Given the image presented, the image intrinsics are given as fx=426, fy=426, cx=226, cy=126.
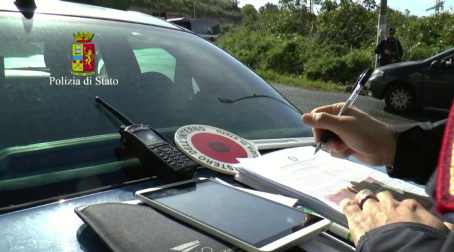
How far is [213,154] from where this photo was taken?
1305 millimetres

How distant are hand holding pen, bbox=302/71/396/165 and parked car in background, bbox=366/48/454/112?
6.90 m

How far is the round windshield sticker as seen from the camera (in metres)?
1.25

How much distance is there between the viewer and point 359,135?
1.25 m

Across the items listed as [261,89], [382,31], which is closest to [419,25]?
[382,31]

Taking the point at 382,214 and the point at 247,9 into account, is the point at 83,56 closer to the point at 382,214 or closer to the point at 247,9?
the point at 382,214

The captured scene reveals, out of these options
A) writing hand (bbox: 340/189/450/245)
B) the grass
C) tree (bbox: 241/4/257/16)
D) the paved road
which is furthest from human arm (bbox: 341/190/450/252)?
tree (bbox: 241/4/257/16)

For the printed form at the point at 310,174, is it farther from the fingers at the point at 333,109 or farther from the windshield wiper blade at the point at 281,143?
the fingers at the point at 333,109

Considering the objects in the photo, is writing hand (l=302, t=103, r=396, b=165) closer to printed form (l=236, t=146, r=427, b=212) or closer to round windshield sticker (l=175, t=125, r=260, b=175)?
printed form (l=236, t=146, r=427, b=212)

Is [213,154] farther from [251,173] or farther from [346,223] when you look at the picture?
[346,223]

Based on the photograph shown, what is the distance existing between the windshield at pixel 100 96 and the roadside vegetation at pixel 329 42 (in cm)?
1015

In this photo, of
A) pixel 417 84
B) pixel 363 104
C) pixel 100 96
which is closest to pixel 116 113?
pixel 100 96

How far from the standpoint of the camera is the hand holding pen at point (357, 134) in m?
1.21

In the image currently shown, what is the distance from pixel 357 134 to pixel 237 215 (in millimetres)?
539

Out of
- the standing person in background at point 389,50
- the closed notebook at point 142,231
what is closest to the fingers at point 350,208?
the closed notebook at point 142,231
